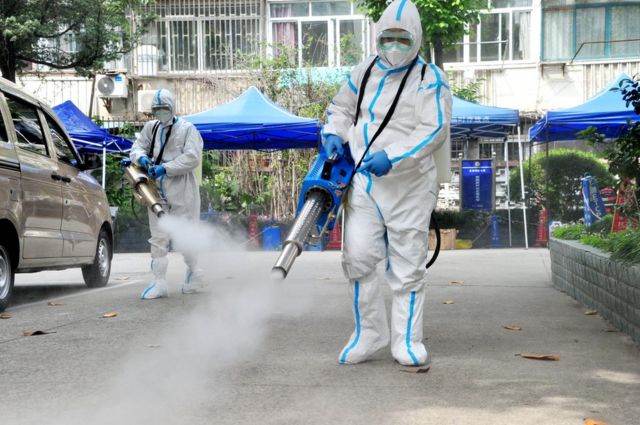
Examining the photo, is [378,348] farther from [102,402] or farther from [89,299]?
[89,299]

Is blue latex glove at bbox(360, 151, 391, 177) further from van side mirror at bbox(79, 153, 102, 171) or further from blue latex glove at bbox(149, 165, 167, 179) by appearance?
van side mirror at bbox(79, 153, 102, 171)

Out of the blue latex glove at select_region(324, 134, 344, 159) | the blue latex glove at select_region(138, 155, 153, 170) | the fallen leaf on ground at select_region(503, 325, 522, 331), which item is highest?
the blue latex glove at select_region(324, 134, 344, 159)

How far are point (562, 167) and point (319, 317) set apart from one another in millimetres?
14151

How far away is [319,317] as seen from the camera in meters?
7.71

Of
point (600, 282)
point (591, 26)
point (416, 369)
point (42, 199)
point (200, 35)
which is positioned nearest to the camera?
point (416, 369)

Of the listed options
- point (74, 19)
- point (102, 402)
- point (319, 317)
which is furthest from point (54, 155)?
point (74, 19)

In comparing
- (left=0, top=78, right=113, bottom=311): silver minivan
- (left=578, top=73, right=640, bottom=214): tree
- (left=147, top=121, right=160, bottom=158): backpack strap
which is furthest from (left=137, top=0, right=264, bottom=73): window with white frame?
(left=578, top=73, right=640, bottom=214): tree

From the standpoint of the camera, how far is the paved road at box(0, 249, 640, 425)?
435 centimetres

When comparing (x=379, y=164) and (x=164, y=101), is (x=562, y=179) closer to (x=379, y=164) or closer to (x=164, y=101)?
(x=164, y=101)

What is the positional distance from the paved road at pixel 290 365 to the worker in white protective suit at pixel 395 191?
261mm

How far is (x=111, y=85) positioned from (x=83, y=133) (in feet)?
28.9

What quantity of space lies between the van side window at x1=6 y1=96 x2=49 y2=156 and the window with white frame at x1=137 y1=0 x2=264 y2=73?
1766cm

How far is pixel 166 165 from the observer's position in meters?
9.12

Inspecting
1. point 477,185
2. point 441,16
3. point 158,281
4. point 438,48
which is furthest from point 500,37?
point 158,281
